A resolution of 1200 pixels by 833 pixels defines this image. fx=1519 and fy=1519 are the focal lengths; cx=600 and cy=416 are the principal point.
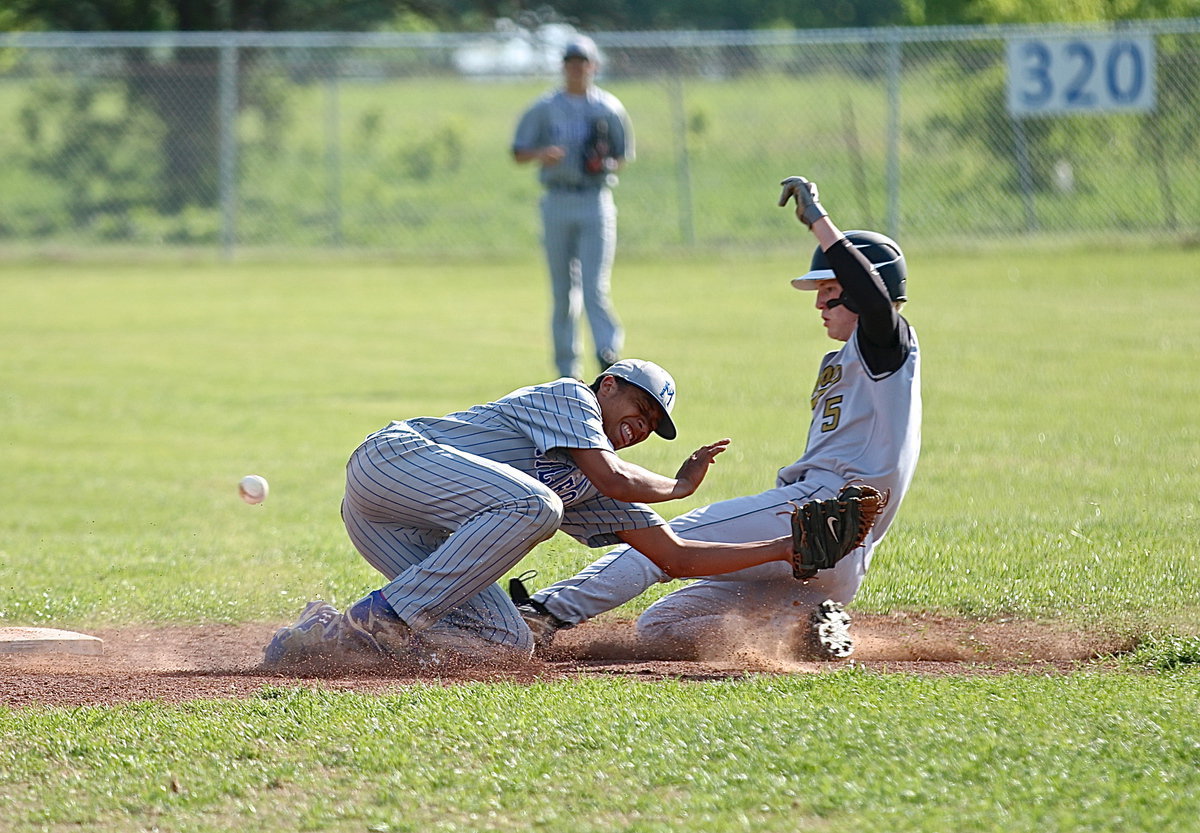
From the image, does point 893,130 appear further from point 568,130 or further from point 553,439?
point 553,439

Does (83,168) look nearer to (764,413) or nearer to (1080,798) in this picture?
(764,413)

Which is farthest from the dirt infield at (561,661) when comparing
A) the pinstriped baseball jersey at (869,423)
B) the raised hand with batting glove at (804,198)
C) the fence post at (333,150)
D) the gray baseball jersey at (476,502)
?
the fence post at (333,150)

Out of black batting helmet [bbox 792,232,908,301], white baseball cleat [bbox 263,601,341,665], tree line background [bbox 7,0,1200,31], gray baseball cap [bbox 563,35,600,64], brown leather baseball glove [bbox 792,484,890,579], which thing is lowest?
white baseball cleat [bbox 263,601,341,665]

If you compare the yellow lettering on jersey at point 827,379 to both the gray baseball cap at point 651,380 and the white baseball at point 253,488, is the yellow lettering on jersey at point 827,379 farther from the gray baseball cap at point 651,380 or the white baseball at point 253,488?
the white baseball at point 253,488

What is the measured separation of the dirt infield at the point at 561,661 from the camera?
4613mm

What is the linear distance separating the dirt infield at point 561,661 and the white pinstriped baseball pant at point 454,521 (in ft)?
0.67

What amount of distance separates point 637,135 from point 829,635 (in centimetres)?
1899

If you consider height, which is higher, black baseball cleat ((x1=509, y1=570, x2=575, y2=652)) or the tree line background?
the tree line background

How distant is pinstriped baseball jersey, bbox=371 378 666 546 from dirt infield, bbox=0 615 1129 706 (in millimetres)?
483

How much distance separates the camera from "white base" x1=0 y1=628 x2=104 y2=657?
527 centimetres

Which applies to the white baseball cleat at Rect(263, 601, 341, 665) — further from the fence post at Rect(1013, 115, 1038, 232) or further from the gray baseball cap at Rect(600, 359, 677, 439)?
the fence post at Rect(1013, 115, 1038, 232)

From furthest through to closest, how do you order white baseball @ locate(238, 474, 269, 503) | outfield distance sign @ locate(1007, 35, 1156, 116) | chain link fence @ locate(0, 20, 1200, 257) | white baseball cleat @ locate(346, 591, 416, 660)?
chain link fence @ locate(0, 20, 1200, 257) → outfield distance sign @ locate(1007, 35, 1156, 116) → white baseball @ locate(238, 474, 269, 503) → white baseball cleat @ locate(346, 591, 416, 660)

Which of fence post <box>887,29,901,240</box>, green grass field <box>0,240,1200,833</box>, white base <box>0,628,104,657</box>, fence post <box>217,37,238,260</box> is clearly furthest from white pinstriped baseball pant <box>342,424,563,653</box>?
fence post <box>217,37,238,260</box>

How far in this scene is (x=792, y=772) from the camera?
3695 millimetres
